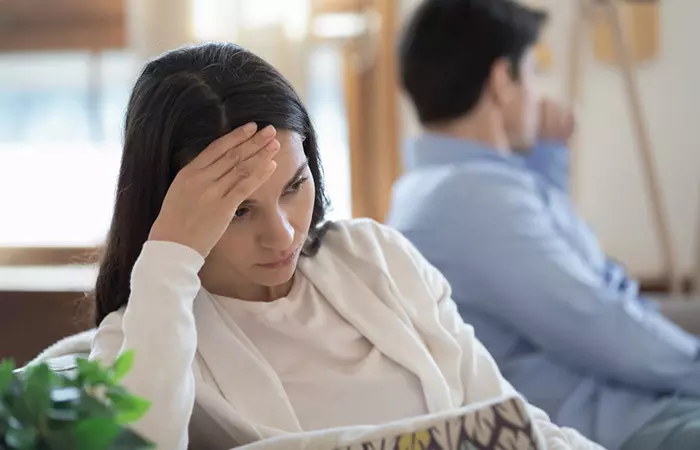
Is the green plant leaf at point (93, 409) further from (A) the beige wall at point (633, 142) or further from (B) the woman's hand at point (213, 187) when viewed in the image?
(A) the beige wall at point (633, 142)

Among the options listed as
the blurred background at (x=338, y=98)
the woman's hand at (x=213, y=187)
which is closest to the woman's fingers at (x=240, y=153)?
the woman's hand at (x=213, y=187)

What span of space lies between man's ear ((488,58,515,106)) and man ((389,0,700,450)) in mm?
25

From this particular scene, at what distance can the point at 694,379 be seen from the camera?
150cm

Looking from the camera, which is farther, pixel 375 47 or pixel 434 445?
pixel 375 47

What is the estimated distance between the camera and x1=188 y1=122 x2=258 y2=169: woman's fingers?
0.95 metres

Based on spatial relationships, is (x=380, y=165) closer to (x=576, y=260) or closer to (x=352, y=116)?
(x=352, y=116)

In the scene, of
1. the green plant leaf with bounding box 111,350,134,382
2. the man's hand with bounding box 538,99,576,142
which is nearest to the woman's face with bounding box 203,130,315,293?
the green plant leaf with bounding box 111,350,134,382

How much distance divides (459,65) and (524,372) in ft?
1.96

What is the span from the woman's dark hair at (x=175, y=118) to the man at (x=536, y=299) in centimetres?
54

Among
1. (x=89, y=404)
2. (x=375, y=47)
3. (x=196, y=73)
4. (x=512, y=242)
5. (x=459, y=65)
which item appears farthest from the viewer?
(x=375, y=47)

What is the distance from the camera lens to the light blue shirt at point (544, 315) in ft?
4.90

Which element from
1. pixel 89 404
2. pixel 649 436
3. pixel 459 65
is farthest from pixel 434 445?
pixel 459 65

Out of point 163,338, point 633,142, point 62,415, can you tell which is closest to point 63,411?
point 62,415

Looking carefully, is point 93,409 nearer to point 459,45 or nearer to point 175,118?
point 175,118
